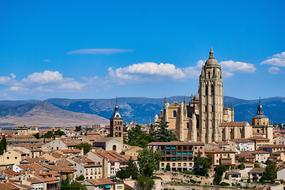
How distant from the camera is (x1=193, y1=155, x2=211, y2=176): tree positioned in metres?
77.1

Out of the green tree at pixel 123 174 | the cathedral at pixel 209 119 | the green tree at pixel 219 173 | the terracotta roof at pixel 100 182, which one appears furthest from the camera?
the cathedral at pixel 209 119

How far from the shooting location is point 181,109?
103 m

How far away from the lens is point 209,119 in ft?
334

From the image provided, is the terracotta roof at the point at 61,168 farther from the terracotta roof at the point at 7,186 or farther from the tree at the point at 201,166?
the tree at the point at 201,166

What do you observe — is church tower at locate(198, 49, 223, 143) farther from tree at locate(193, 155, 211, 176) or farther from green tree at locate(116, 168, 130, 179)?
green tree at locate(116, 168, 130, 179)

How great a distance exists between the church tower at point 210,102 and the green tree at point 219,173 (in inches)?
968

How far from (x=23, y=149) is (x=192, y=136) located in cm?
3143

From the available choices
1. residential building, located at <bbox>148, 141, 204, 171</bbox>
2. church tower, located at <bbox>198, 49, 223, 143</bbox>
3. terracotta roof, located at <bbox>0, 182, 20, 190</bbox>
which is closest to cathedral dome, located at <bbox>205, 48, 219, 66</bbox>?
church tower, located at <bbox>198, 49, 223, 143</bbox>

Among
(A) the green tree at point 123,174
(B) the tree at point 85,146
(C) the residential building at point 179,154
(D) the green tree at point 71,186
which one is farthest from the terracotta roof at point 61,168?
(C) the residential building at point 179,154

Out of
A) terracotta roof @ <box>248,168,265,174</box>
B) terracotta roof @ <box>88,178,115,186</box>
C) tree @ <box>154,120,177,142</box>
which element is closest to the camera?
terracotta roof @ <box>88,178,115,186</box>

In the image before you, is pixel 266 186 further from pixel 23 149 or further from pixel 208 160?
pixel 23 149

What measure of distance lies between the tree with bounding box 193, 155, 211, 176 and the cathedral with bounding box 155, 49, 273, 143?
2201cm

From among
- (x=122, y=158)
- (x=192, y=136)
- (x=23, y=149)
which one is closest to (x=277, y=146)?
(x=192, y=136)

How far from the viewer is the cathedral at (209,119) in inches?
3971
